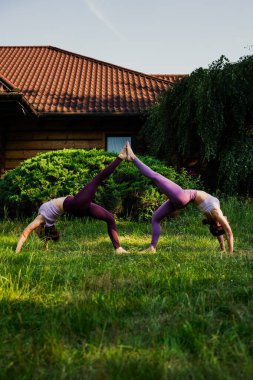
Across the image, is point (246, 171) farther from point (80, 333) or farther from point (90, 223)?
point (80, 333)

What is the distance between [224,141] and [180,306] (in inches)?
318

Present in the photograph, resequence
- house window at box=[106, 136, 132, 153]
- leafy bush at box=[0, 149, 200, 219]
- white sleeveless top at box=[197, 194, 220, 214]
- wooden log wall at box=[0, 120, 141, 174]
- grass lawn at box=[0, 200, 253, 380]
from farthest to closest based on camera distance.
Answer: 1. house window at box=[106, 136, 132, 153]
2. wooden log wall at box=[0, 120, 141, 174]
3. leafy bush at box=[0, 149, 200, 219]
4. white sleeveless top at box=[197, 194, 220, 214]
5. grass lawn at box=[0, 200, 253, 380]

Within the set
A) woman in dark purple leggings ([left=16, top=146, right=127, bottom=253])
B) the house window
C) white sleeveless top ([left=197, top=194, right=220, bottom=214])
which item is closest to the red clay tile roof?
the house window

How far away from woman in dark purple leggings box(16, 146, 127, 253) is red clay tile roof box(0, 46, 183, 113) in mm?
7293

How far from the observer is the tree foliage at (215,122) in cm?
966

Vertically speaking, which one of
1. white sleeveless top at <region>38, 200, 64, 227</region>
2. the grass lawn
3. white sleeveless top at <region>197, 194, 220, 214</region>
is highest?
white sleeveless top at <region>197, 194, 220, 214</region>

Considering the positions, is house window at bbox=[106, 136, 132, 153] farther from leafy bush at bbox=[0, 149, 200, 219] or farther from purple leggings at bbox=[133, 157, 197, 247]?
purple leggings at bbox=[133, 157, 197, 247]

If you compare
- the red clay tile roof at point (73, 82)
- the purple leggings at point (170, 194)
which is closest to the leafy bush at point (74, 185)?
→ the purple leggings at point (170, 194)

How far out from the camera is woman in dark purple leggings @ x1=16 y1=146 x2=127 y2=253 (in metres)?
5.10

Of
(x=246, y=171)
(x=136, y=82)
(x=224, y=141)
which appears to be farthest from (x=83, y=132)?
(x=246, y=171)

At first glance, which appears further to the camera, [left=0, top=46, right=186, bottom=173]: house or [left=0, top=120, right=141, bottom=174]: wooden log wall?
[left=0, top=120, right=141, bottom=174]: wooden log wall

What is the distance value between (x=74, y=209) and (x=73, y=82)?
1073cm

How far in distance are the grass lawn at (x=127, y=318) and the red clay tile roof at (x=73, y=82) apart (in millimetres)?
9194

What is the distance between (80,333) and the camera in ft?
7.54
